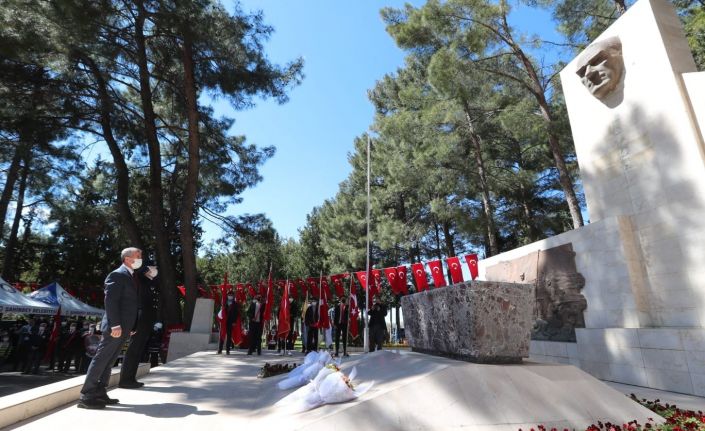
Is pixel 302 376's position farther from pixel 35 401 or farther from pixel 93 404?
pixel 35 401

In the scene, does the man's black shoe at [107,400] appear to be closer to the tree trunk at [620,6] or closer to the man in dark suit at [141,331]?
the man in dark suit at [141,331]

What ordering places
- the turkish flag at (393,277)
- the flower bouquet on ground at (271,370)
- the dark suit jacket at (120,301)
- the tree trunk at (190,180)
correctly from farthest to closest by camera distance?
the turkish flag at (393,277) → the tree trunk at (190,180) → the flower bouquet on ground at (271,370) → the dark suit jacket at (120,301)

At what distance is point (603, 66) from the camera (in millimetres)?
7039

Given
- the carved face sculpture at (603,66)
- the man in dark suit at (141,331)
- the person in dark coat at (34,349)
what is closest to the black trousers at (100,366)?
the man in dark suit at (141,331)

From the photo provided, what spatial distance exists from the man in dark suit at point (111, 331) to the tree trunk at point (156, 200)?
983cm

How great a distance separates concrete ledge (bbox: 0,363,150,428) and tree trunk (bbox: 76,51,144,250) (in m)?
9.57

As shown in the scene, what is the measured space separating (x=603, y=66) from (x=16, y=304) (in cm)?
1592

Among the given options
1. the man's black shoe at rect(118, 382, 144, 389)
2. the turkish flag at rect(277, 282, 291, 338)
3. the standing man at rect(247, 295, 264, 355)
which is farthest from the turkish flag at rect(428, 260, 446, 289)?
the man's black shoe at rect(118, 382, 144, 389)

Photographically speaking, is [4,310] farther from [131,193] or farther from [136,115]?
[131,193]

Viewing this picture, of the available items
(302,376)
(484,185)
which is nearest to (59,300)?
(302,376)

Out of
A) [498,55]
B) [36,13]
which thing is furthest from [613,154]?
[36,13]

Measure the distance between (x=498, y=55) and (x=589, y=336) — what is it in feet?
29.1

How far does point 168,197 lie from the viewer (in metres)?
18.2

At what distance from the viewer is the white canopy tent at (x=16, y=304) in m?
10.8
